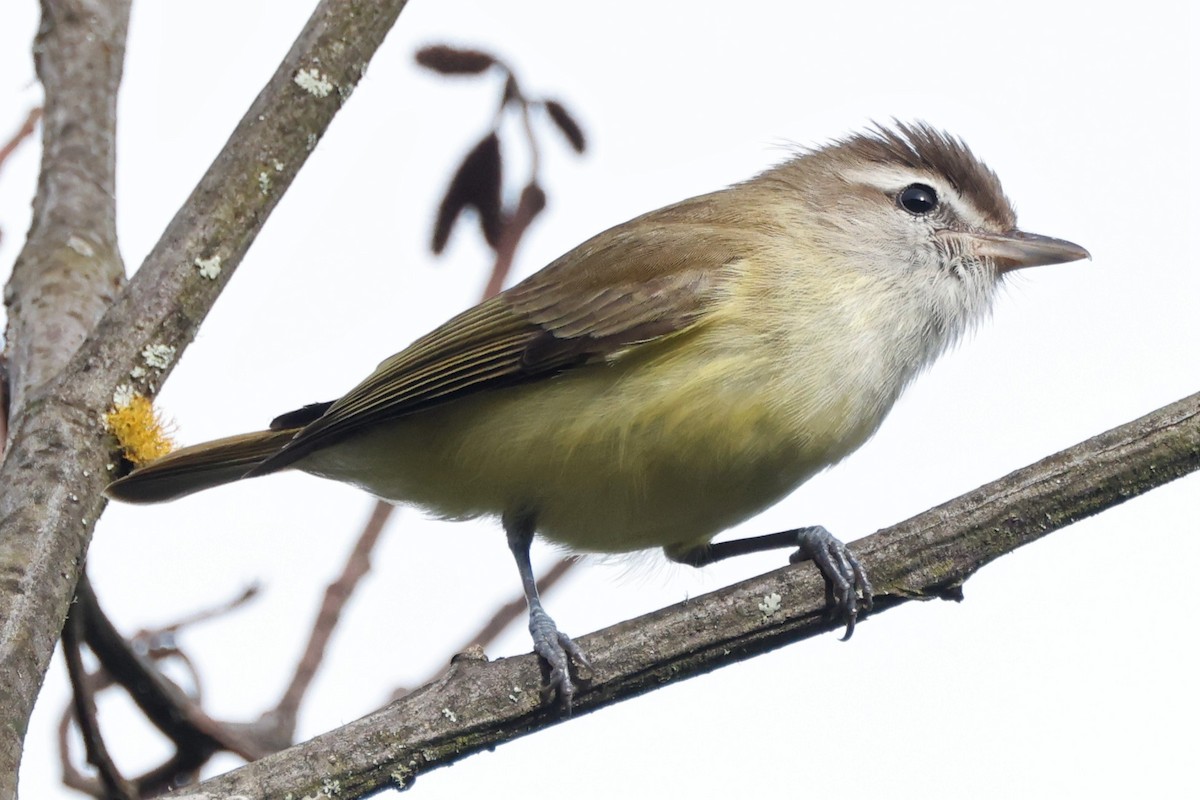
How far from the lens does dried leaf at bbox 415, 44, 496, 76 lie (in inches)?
129

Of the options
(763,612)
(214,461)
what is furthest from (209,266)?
(763,612)

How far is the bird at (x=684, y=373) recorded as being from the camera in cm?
346

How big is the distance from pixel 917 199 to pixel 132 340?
2379 mm

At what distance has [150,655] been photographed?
346cm

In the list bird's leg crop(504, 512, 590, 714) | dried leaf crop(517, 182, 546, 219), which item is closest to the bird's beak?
dried leaf crop(517, 182, 546, 219)

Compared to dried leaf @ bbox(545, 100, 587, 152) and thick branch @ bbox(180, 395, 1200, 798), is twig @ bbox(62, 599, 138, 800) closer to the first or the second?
thick branch @ bbox(180, 395, 1200, 798)

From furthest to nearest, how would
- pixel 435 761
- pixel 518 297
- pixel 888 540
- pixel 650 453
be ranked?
pixel 518 297, pixel 650 453, pixel 888 540, pixel 435 761

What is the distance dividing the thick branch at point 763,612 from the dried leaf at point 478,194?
1.05 m

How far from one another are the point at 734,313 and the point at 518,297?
0.81 meters

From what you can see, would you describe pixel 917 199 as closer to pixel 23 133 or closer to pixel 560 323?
pixel 560 323

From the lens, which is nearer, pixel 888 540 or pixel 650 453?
pixel 888 540

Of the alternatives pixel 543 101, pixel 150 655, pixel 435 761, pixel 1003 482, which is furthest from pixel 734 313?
pixel 150 655

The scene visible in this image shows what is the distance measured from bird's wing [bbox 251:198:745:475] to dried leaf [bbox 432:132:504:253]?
20.0 inches

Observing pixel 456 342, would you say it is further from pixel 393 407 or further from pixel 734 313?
pixel 734 313
